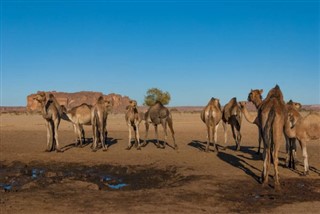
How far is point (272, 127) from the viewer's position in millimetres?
10156

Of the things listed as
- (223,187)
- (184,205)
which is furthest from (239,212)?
(223,187)

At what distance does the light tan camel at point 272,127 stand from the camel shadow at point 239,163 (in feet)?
2.78

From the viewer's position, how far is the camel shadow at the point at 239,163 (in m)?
11.9

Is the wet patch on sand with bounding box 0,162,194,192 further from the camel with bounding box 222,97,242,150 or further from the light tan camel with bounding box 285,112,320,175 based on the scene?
the camel with bounding box 222,97,242,150

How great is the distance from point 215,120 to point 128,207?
9.23m

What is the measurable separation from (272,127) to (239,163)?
426 cm

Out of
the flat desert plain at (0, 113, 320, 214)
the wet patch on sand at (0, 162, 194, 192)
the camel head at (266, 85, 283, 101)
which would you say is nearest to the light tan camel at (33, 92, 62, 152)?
the flat desert plain at (0, 113, 320, 214)

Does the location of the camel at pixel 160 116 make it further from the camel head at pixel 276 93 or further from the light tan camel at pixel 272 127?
the light tan camel at pixel 272 127

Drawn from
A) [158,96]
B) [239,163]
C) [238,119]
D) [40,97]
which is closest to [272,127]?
[239,163]

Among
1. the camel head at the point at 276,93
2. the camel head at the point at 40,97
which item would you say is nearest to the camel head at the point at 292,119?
the camel head at the point at 276,93

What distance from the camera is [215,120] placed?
655 inches

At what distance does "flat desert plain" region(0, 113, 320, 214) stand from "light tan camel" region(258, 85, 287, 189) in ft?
1.73

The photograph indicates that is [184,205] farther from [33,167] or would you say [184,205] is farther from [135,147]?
[135,147]

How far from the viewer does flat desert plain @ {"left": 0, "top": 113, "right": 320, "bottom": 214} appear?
8.29 meters
